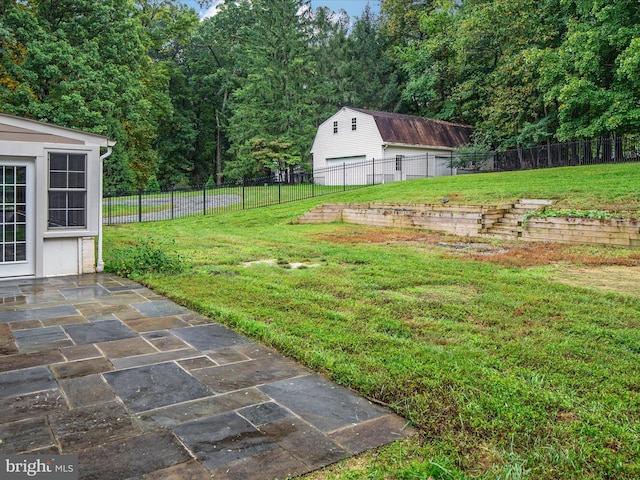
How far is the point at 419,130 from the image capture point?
27.1 metres

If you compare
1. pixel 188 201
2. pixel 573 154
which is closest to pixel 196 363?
pixel 188 201

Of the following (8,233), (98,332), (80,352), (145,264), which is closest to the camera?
(80,352)

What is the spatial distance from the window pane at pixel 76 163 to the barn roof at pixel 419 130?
64.6 ft

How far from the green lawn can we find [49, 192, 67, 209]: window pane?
158cm

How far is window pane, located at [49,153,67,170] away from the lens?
22.2ft

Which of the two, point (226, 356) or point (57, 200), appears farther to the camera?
point (57, 200)

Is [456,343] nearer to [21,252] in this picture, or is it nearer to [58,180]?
[58,180]

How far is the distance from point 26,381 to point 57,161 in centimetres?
457

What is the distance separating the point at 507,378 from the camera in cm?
299

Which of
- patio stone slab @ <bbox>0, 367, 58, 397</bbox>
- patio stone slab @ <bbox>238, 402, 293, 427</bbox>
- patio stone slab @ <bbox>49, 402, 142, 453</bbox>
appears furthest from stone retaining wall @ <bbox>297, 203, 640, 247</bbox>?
patio stone slab @ <bbox>0, 367, 58, 397</bbox>

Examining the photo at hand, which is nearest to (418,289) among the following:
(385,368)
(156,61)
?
(385,368)

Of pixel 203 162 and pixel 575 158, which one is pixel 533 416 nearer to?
pixel 575 158

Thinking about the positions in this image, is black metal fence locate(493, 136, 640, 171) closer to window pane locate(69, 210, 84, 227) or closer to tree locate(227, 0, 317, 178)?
tree locate(227, 0, 317, 178)

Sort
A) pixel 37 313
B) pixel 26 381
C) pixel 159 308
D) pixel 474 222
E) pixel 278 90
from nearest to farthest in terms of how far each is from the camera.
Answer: pixel 26 381 → pixel 37 313 → pixel 159 308 → pixel 474 222 → pixel 278 90
